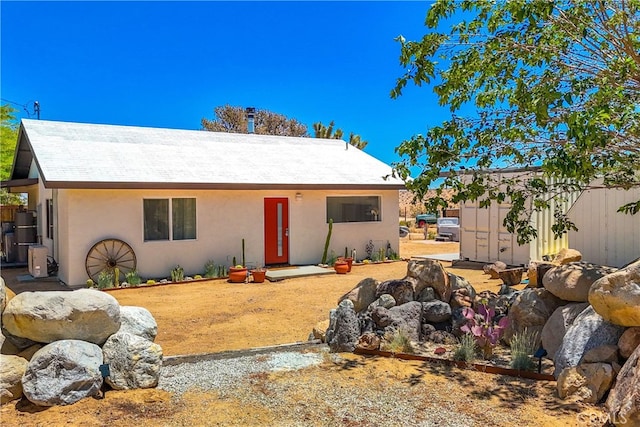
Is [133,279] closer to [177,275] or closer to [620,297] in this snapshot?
[177,275]

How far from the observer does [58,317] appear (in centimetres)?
459

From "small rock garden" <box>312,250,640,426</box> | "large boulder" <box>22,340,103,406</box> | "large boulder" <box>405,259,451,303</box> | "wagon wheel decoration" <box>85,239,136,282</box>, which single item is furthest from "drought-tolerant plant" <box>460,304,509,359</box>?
"wagon wheel decoration" <box>85,239,136,282</box>

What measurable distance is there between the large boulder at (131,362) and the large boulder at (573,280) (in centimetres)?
471

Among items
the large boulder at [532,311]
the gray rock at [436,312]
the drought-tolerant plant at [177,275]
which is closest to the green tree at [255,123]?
the drought-tolerant plant at [177,275]

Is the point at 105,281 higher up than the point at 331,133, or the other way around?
the point at 331,133

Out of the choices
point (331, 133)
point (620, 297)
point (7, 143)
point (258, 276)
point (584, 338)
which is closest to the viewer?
point (620, 297)

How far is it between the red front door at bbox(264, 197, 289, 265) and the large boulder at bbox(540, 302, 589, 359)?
9600mm

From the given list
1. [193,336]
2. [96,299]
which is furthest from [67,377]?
[193,336]

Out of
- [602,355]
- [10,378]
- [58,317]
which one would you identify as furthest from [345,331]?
[10,378]

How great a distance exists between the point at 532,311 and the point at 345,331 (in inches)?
94.1

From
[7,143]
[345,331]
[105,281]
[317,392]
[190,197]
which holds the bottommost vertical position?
[317,392]

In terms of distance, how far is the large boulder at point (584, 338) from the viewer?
4610 mm

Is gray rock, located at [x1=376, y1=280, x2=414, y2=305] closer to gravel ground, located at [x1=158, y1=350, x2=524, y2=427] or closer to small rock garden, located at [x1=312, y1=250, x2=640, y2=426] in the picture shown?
small rock garden, located at [x1=312, y1=250, x2=640, y2=426]

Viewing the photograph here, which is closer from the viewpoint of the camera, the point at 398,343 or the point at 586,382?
the point at 586,382
